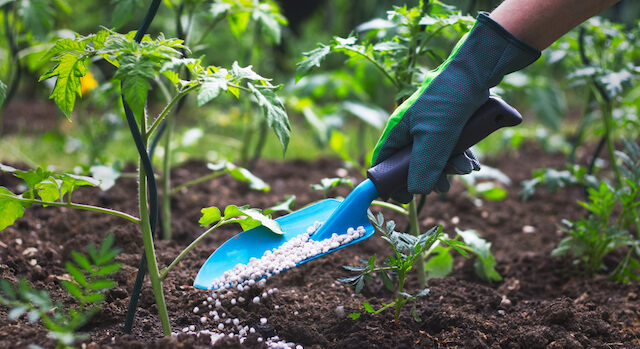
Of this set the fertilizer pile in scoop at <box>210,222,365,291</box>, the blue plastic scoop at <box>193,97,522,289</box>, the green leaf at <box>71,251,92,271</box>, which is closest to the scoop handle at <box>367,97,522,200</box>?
the blue plastic scoop at <box>193,97,522,289</box>

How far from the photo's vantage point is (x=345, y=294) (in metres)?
1.64

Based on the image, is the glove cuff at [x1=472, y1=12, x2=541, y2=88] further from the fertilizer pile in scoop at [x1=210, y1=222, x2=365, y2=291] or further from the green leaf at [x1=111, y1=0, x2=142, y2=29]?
the green leaf at [x1=111, y1=0, x2=142, y2=29]

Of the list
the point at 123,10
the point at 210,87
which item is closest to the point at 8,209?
the point at 210,87

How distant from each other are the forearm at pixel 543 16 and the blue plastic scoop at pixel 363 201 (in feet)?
0.60

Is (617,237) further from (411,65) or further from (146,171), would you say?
(146,171)

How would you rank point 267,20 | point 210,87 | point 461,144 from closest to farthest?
point 210,87 → point 461,144 → point 267,20

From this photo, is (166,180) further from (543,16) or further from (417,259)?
(543,16)

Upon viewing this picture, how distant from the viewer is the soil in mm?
1342

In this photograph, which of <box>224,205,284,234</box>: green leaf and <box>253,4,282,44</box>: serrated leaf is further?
<box>253,4,282,44</box>: serrated leaf

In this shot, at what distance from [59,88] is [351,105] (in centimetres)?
189

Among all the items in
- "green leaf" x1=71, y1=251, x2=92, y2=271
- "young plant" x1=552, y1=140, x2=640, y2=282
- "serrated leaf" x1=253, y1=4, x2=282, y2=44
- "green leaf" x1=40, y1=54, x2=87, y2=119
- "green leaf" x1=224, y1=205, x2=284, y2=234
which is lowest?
"young plant" x1=552, y1=140, x2=640, y2=282

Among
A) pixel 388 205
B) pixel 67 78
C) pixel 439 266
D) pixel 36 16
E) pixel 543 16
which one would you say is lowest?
pixel 439 266

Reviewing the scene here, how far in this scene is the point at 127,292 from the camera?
151 centimetres

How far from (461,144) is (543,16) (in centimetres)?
37
